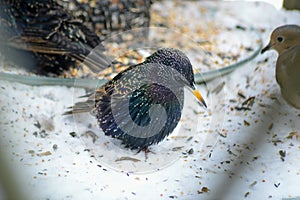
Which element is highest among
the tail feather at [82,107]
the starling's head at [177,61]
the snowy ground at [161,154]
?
the starling's head at [177,61]

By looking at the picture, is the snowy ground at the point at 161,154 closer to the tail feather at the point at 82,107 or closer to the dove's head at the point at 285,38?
the tail feather at the point at 82,107

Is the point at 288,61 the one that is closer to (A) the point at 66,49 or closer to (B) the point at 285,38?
(B) the point at 285,38

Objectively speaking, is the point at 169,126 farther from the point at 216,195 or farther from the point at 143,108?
the point at 216,195

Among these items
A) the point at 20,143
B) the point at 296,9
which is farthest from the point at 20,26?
the point at 296,9

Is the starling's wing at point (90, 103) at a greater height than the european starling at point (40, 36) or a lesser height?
lesser

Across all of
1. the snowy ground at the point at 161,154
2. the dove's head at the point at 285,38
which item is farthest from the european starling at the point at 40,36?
the dove's head at the point at 285,38

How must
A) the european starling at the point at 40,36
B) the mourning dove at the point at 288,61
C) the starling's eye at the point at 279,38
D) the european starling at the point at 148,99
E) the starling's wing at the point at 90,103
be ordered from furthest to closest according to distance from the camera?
the european starling at the point at 40,36, the starling's eye at the point at 279,38, the mourning dove at the point at 288,61, the starling's wing at the point at 90,103, the european starling at the point at 148,99

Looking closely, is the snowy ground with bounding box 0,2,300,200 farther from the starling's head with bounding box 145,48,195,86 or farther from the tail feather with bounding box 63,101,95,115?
the starling's head with bounding box 145,48,195,86
